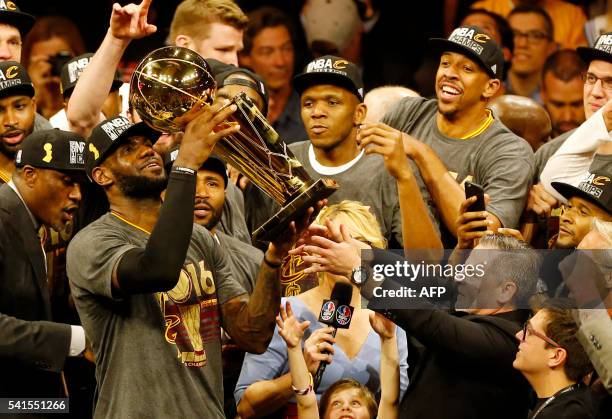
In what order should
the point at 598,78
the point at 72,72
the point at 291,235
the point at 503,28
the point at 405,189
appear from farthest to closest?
the point at 503,28 < the point at 72,72 < the point at 598,78 < the point at 405,189 < the point at 291,235

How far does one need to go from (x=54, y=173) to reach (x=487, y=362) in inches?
76.7

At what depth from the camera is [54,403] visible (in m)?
5.68

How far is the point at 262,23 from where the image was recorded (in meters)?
8.68

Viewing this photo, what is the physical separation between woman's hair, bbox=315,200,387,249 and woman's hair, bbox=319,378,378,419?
587mm

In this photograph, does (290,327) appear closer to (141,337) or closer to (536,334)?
(141,337)

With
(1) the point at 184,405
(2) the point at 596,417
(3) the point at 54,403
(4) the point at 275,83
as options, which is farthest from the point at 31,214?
(4) the point at 275,83

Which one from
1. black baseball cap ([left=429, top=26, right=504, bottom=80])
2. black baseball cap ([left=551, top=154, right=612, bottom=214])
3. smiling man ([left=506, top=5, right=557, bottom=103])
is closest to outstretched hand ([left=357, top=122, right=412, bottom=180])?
black baseball cap ([left=551, top=154, right=612, bottom=214])

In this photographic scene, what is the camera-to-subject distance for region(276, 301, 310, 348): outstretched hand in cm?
524

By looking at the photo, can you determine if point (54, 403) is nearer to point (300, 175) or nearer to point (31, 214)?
point (31, 214)

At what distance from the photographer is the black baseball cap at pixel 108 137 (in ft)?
17.0

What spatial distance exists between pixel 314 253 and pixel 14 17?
7.75ft

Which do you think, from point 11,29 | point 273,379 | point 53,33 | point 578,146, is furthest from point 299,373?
point 53,33

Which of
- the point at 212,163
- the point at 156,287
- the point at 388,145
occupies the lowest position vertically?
the point at 156,287

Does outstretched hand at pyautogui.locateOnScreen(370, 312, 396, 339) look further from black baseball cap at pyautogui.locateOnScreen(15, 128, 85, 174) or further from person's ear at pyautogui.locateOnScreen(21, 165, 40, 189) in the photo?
person's ear at pyautogui.locateOnScreen(21, 165, 40, 189)
